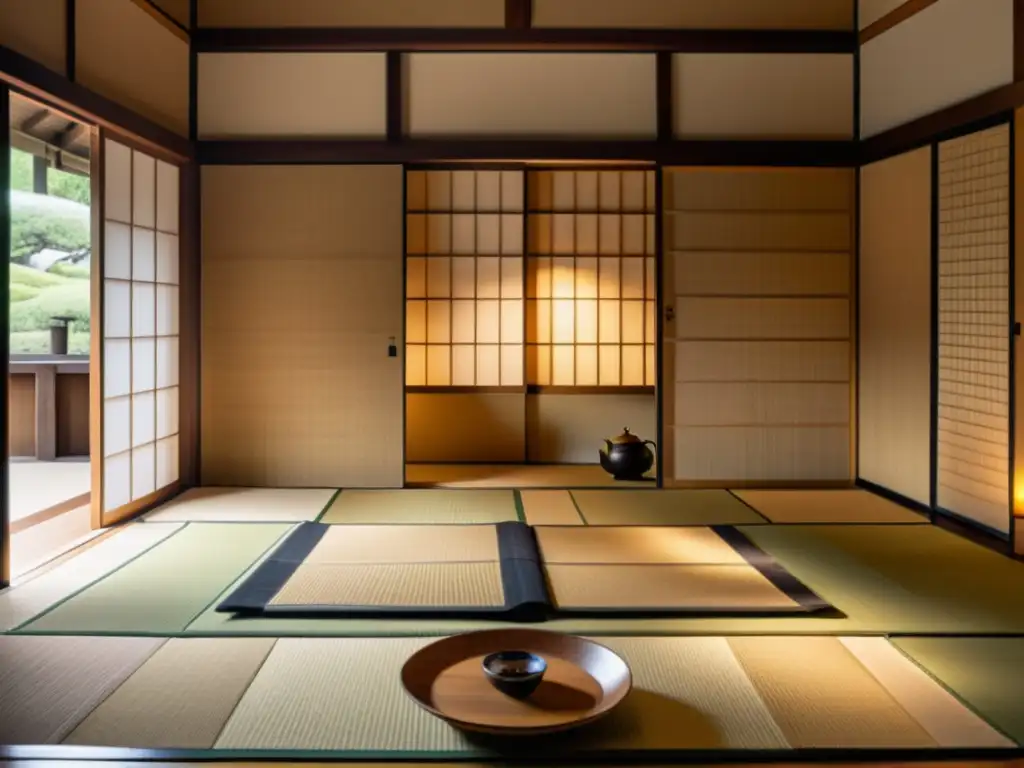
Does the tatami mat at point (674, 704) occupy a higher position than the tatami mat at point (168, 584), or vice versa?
the tatami mat at point (168, 584)

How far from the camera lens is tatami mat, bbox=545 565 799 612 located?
10.8 feet

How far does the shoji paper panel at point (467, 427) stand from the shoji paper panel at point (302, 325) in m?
1.08

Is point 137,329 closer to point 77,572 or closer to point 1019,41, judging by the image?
point 77,572

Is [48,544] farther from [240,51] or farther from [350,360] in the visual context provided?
[240,51]

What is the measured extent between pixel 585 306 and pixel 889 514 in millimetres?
2708

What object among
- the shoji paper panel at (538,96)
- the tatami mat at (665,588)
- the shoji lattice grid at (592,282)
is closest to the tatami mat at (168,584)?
the tatami mat at (665,588)

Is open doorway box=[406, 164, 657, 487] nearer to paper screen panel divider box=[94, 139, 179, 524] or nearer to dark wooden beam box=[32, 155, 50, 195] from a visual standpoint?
paper screen panel divider box=[94, 139, 179, 524]

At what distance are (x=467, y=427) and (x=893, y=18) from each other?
369 centimetres

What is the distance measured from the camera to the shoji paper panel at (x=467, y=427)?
6.82 m

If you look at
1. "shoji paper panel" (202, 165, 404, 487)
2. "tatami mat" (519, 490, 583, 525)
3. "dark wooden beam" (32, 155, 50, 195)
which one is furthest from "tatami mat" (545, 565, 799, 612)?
"dark wooden beam" (32, 155, 50, 195)

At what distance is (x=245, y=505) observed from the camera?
5.17 metres

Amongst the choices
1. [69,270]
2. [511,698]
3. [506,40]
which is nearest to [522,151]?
[506,40]

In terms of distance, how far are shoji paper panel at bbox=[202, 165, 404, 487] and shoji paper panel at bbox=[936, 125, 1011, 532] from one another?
299cm

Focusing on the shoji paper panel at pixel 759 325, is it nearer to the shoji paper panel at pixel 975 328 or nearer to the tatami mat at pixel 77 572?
the shoji paper panel at pixel 975 328
